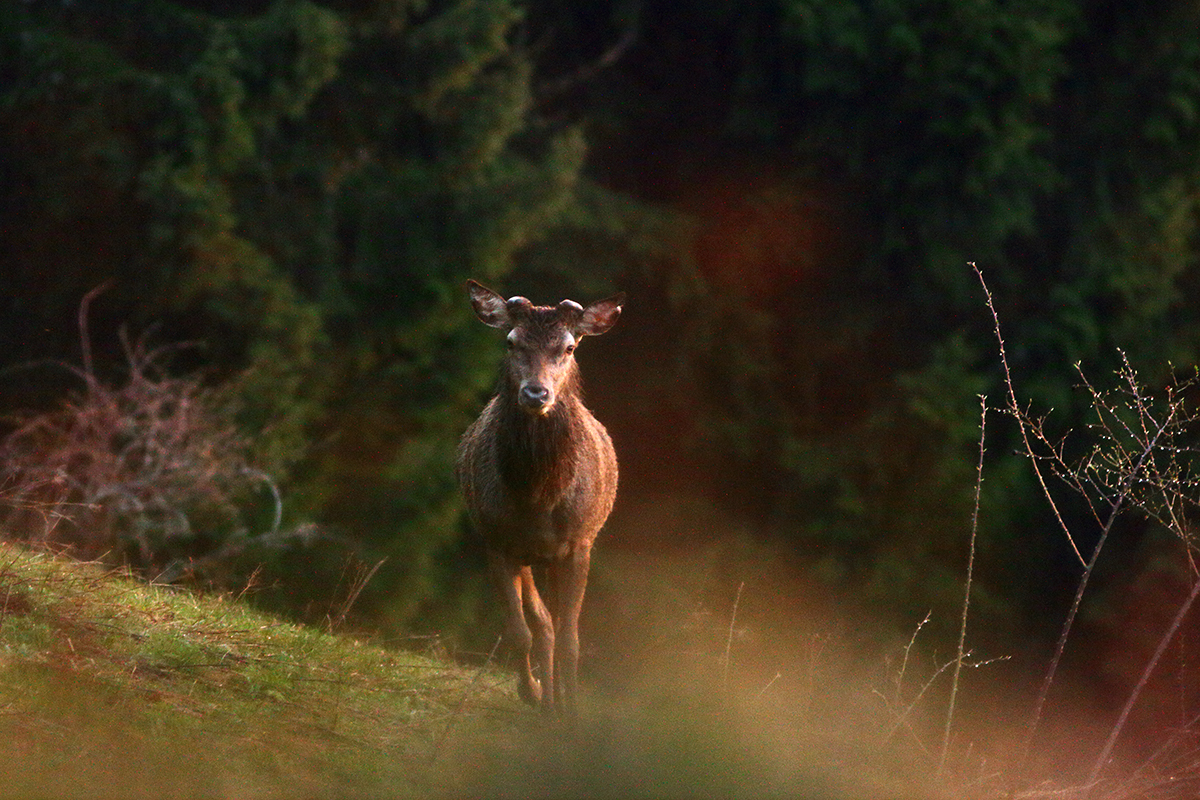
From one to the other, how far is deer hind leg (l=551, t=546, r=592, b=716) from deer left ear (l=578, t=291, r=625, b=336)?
119 centimetres

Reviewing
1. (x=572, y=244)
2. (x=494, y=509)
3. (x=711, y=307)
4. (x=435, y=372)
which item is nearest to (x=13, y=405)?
(x=435, y=372)

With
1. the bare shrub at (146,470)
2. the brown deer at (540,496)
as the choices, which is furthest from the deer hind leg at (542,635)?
the bare shrub at (146,470)

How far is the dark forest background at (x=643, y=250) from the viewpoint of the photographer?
18672 millimetres

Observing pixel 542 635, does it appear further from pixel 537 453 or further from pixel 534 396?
pixel 534 396

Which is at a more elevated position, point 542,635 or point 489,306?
point 489,306

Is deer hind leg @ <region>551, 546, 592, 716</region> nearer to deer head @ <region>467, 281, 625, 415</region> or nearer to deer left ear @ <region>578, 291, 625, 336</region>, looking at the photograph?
deer head @ <region>467, 281, 625, 415</region>

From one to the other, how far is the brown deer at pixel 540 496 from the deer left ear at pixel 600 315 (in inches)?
0.4

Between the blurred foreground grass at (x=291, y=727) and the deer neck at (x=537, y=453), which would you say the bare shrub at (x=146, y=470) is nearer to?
the deer neck at (x=537, y=453)

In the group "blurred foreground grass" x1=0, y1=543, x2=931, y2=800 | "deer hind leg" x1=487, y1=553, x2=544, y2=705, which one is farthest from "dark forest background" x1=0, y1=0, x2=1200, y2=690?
"blurred foreground grass" x1=0, y1=543, x2=931, y2=800

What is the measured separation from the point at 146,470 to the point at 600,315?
694cm

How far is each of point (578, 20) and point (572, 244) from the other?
495 cm

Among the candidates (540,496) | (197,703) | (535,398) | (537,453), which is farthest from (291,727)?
(537,453)

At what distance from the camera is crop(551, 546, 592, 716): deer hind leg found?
326 inches

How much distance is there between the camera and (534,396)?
Result: 311 inches
